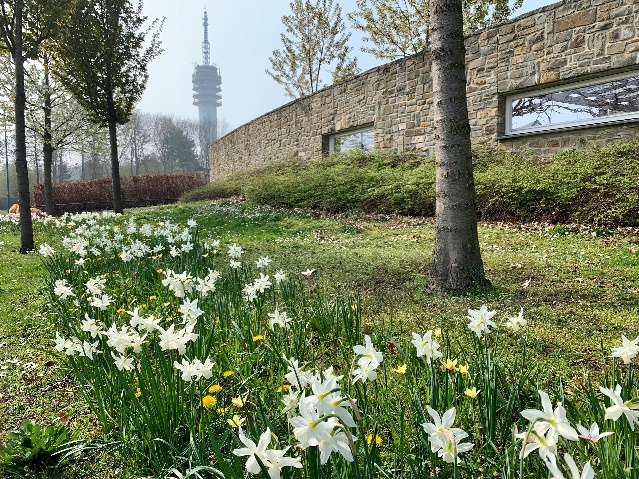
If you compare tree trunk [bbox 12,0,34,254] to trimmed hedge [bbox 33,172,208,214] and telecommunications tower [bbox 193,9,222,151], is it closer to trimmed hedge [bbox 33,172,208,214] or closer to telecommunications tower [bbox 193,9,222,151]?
trimmed hedge [bbox 33,172,208,214]

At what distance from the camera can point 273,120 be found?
18641mm

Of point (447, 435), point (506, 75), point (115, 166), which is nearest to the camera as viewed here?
point (447, 435)

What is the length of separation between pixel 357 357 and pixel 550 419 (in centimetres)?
128

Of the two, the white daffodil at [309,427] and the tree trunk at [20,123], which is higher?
the tree trunk at [20,123]

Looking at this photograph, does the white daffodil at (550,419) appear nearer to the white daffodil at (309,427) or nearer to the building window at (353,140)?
the white daffodil at (309,427)

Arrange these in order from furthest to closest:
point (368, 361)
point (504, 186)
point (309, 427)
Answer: point (504, 186) < point (368, 361) < point (309, 427)

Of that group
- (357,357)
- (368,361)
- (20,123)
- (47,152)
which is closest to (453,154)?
(357,357)

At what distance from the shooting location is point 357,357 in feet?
6.73

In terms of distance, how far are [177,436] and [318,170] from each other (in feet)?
37.1

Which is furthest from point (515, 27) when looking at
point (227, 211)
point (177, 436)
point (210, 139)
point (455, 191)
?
point (210, 139)

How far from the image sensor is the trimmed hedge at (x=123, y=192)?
76.6 feet

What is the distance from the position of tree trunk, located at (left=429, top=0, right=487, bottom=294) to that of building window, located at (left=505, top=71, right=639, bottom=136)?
5.39 meters

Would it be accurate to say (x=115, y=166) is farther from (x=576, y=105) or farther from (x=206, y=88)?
(x=206, y=88)

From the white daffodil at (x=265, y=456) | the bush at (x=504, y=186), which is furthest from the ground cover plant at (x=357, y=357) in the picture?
the bush at (x=504, y=186)
